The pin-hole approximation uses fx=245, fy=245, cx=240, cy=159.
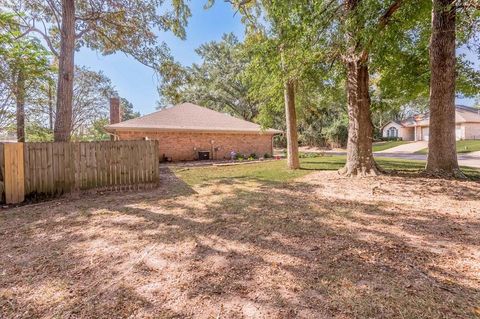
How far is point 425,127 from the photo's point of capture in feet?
115

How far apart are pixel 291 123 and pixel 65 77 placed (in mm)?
8278

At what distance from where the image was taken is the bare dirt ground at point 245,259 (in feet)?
6.83

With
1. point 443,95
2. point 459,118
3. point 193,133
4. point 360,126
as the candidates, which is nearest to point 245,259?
point 360,126

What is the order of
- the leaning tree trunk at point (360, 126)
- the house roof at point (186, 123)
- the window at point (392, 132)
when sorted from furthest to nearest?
the window at point (392, 132), the house roof at point (186, 123), the leaning tree trunk at point (360, 126)

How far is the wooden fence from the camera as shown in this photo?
6.03 meters

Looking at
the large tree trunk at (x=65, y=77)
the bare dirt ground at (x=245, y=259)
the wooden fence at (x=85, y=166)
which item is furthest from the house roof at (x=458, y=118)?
the large tree trunk at (x=65, y=77)

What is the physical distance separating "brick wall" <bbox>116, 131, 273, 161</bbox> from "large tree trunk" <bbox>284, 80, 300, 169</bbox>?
7.74 meters

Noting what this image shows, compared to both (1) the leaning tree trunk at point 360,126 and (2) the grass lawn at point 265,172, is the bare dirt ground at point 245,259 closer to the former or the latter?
(1) the leaning tree trunk at point 360,126

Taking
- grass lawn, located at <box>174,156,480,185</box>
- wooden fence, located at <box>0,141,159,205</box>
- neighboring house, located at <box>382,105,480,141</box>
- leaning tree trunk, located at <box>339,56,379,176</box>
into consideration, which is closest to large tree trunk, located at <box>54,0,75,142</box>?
wooden fence, located at <box>0,141,159,205</box>

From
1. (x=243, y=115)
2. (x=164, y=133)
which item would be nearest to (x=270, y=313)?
(x=164, y=133)

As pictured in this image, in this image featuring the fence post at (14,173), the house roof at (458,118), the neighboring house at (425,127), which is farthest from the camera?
the neighboring house at (425,127)

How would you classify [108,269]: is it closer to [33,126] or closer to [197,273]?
[197,273]

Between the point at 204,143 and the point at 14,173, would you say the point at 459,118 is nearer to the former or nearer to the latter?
the point at 204,143

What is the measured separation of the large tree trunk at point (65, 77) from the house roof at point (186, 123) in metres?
7.12
